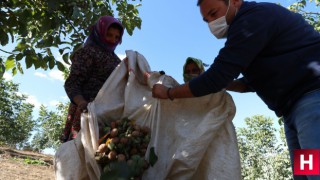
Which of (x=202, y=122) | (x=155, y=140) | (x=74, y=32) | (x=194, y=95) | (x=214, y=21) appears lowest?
(x=155, y=140)

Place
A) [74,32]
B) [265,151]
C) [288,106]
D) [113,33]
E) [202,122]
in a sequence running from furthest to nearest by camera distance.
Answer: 1. [265,151]
2. [74,32]
3. [113,33]
4. [202,122]
5. [288,106]

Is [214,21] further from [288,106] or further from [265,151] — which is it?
[265,151]

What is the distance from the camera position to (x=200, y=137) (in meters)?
1.53

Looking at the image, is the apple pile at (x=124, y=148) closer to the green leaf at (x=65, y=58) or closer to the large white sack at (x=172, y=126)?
the large white sack at (x=172, y=126)

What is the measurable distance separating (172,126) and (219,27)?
1.97ft

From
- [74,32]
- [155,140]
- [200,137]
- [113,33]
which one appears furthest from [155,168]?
[74,32]

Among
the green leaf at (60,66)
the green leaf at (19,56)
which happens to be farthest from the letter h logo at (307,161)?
the green leaf at (19,56)

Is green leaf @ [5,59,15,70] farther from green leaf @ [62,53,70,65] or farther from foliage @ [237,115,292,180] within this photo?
foliage @ [237,115,292,180]

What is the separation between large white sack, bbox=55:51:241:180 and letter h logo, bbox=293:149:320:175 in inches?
11.0

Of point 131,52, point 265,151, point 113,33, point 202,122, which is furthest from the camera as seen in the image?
point 265,151

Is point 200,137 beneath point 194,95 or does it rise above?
beneath

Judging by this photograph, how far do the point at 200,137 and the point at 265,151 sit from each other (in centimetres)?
3372

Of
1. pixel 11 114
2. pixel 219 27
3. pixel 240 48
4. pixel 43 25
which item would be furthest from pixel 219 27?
pixel 11 114

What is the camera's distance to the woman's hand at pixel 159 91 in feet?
5.32
